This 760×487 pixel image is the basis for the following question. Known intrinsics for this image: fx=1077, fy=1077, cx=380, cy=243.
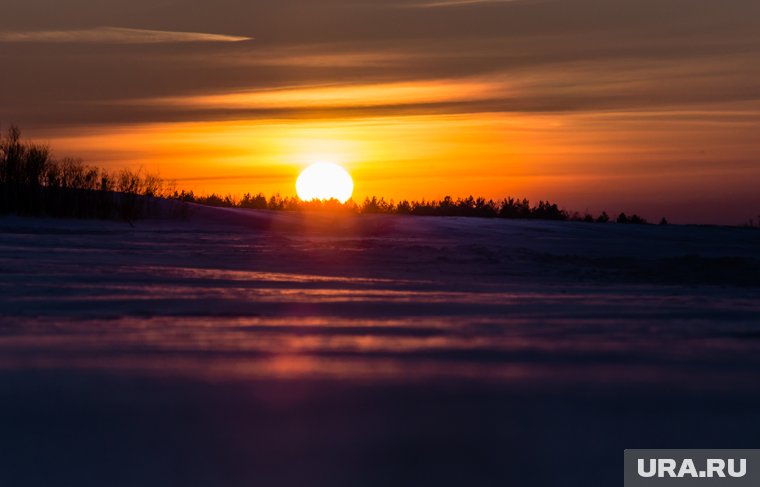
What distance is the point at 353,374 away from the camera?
3943mm

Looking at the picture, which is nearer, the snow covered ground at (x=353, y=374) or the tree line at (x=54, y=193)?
the snow covered ground at (x=353, y=374)

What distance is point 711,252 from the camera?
11.6 meters

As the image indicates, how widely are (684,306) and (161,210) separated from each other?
9844 millimetres

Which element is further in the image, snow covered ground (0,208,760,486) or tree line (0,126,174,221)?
tree line (0,126,174,221)

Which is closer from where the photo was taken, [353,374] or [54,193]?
[353,374]

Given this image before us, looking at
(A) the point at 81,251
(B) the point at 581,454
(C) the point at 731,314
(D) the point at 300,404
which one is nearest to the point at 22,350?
(D) the point at 300,404

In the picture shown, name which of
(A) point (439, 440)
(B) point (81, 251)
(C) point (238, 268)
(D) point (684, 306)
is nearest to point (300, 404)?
(A) point (439, 440)

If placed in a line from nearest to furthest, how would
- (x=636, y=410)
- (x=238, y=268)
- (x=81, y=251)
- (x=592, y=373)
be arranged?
1. (x=636, y=410)
2. (x=592, y=373)
3. (x=238, y=268)
4. (x=81, y=251)

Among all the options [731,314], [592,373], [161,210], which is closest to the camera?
[592,373]

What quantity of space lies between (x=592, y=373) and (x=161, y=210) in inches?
457

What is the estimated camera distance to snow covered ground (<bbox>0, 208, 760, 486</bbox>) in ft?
9.59

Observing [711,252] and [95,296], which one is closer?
[95,296]

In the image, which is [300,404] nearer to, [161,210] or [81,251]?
[81,251]

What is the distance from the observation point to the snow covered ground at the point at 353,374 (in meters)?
2.92
